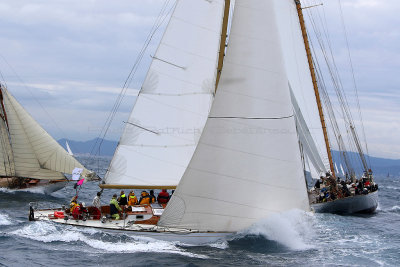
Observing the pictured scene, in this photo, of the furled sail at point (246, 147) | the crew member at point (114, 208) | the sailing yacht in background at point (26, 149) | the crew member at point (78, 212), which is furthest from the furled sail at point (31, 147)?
the furled sail at point (246, 147)

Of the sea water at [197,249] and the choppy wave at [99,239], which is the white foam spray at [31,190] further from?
the choppy wave at [99,239]

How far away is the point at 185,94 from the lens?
28125 millimetres

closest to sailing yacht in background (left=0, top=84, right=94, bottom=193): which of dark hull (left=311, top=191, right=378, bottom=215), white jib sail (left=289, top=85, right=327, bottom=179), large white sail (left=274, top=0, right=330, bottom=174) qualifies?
white jib sail (left=289, top=85, right=327, bottom=179)

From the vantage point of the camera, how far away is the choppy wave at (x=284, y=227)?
70.2ft

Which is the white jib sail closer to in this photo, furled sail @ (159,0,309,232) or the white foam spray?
furled sail @ (159,0,309,232)

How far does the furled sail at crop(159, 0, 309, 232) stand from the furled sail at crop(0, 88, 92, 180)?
2730 cm

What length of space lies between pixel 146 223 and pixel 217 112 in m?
6.06

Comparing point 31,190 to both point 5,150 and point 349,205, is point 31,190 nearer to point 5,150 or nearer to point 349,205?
point 5,150

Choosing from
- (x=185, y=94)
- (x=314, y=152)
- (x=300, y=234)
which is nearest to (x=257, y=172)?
(x=300, y=234)

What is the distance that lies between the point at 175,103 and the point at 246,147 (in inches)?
310

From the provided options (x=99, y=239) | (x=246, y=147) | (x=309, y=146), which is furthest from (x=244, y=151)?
(x=309, y=146)

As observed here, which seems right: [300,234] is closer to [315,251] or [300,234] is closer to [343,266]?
[315,251]

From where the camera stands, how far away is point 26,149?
153 ft

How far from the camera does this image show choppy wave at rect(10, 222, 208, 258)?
22.1 metres
